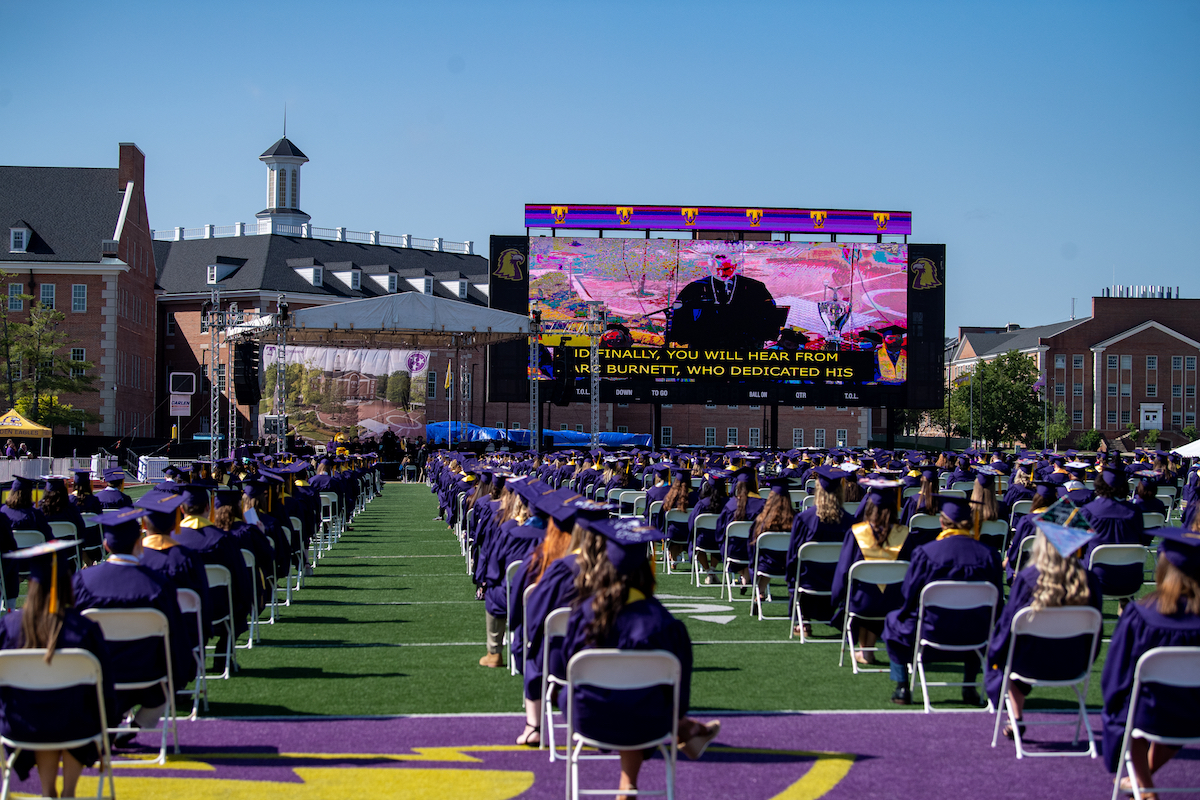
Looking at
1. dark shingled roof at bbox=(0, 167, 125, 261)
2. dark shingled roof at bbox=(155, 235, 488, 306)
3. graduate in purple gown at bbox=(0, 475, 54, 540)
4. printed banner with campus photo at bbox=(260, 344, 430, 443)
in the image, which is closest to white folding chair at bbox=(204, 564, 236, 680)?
graduate in purple gown at bbox=(0, 475, 54, 540)

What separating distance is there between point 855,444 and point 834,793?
63532 millimetres

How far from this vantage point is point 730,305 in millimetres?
42406

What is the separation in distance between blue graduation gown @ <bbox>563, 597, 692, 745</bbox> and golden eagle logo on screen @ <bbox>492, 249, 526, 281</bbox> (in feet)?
126

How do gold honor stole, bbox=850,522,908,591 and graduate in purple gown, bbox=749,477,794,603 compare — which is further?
graduate in purple gown, bbox=749,477,794,603

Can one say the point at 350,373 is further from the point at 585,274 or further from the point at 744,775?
the point at 744,775

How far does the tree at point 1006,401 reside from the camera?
81000 millimetres

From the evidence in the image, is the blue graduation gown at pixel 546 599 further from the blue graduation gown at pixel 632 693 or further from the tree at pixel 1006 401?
the tree at pixel 1006 401

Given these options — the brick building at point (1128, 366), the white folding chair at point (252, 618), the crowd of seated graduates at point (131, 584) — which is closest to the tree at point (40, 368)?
the crowd of seated graduates at point (131, 584)

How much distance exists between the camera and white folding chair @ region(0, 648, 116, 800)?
4465 mm

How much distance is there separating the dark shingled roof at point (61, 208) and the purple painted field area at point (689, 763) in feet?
173

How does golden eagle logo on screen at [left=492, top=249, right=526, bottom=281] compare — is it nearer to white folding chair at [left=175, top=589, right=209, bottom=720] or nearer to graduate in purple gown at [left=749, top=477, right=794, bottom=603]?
graduate in purple gown at [left=749, top=477, right=794, bottom=603]

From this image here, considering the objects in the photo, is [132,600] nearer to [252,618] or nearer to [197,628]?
[197,628]

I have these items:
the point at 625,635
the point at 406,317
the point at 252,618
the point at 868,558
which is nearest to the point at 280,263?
the point at 406,317

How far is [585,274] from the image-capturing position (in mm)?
42750
